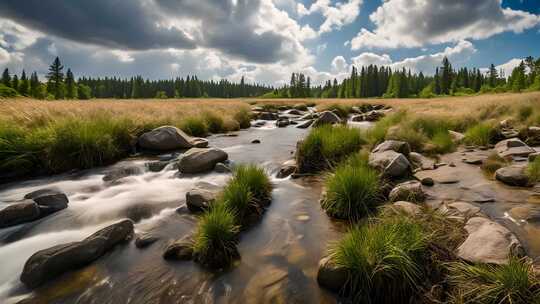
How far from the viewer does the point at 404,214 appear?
4258 millimetres

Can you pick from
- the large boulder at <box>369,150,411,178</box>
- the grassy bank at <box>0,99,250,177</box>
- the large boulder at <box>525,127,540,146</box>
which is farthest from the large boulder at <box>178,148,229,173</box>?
the large boulder at <box>525,127,540,146</box>

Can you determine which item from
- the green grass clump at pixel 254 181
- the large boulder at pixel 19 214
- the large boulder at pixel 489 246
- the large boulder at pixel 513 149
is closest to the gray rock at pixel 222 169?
the green grass clump at pixel 254 181

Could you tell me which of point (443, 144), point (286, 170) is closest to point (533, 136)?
point (443, 144)

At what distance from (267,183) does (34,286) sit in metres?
4.30

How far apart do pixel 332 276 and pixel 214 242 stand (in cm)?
175

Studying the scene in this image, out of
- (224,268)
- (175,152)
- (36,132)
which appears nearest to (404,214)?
(224,268)

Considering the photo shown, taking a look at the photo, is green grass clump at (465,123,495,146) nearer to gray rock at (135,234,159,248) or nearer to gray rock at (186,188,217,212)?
gray rock at (186,188,217,212)

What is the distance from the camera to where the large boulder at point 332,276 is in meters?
3.32

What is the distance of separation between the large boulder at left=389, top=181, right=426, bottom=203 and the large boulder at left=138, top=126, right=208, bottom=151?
27.7 feet

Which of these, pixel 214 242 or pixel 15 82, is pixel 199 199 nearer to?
pixel 214 242

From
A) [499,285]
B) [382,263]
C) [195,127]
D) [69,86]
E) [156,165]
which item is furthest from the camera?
[69,86]

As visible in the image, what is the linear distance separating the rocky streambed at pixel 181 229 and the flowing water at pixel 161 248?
17 mm

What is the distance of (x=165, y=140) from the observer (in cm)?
1120

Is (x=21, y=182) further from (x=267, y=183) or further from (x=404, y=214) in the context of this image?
(x=404, y=214)
